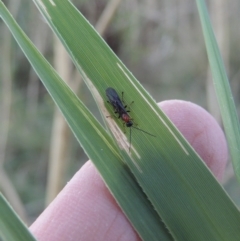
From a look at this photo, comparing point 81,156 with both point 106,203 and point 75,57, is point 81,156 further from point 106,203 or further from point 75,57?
point 75,57

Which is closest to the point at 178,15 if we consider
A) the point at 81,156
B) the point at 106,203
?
the point at 81,156

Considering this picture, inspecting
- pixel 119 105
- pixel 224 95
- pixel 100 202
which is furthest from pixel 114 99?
pixel 100 202

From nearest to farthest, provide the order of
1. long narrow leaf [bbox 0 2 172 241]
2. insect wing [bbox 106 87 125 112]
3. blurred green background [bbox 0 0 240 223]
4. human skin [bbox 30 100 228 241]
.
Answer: long narrow leaf [bbox 0 2 172 241] → insect wing [bbox 106 87 125 112] → human skin [bbox 30 100 228 241] → blurred green background [bbox 0 0 240 223]

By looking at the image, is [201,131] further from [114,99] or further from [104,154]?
[104,154]

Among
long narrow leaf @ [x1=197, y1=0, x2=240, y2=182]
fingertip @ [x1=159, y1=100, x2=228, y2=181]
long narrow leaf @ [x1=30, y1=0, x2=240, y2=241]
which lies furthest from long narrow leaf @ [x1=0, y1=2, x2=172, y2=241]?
fingertip @ [x1=159, y1=100, x2=228, y2=181]

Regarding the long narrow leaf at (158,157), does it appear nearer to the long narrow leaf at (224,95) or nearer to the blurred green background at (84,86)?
the long narrow leaf at (224,95)

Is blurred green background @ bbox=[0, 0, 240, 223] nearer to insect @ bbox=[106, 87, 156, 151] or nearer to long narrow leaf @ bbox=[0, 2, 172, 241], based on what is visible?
insect @ bbox=[106, 87, 156, 151]

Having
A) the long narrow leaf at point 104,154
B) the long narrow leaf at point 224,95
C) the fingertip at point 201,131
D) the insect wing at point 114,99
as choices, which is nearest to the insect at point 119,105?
the insect wing at point 114,99
